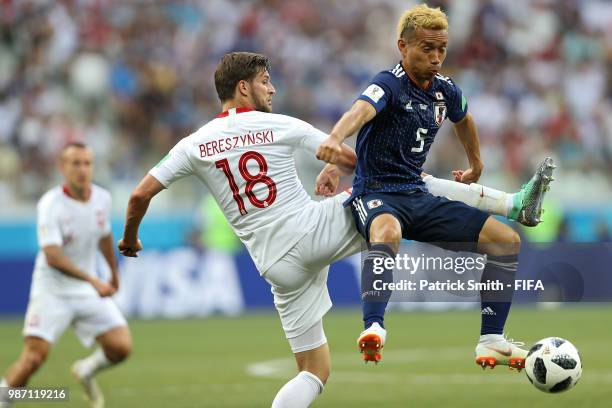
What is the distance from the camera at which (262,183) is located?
762 centimetres

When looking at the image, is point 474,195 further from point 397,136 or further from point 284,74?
point 284,74

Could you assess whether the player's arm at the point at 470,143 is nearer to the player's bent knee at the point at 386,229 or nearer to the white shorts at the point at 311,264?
the white shorts at the point at 311,264

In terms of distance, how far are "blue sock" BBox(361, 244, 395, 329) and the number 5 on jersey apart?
85cm

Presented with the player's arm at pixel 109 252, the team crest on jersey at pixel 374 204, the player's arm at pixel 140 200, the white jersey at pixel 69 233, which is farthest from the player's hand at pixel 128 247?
the player's arm at pixel 109 252

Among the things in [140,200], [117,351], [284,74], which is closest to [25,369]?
[117,351]

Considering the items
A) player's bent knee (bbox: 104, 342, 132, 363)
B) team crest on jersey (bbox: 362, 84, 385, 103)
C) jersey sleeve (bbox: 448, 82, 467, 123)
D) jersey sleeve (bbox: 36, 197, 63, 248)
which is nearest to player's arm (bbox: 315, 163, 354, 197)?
team crest on jersey (bbox: 362, 84, 385, 103)

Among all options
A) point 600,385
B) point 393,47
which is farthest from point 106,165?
point 600,385

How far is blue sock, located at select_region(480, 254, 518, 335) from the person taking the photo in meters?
7.57

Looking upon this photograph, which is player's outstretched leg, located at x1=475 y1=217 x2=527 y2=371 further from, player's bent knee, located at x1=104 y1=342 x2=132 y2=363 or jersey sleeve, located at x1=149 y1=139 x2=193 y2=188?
player's bent knee, located at x1=104 y1=342 x2=132 y2=363

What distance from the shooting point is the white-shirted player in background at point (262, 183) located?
7.57 metres

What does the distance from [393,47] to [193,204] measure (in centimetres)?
567

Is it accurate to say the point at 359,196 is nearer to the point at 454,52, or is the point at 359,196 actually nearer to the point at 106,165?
the point at 106,165

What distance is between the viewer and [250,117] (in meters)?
7.62

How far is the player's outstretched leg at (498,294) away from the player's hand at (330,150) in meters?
1.26
